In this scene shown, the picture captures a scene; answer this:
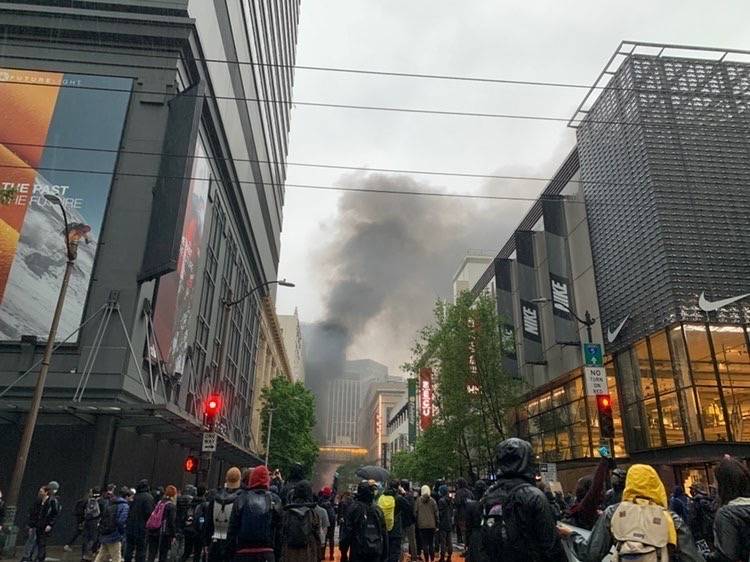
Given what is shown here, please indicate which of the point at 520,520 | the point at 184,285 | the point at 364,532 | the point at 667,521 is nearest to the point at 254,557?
the point at 364,532

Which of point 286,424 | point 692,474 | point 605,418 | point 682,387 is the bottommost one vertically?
point 692,474

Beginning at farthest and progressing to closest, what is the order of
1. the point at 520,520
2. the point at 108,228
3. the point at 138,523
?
the point at 108,228 → the point at 138,523 → the point at 520,520

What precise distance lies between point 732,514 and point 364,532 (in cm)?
385

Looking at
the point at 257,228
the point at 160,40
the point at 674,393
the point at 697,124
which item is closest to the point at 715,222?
the point at 697,124

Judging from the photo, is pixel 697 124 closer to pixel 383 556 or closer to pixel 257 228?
pixel 383 556

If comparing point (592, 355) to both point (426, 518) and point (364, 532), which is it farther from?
point (364, 532)

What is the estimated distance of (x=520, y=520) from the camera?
3.62 m

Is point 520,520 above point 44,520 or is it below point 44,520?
above

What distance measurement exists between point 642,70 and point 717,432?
670 inches

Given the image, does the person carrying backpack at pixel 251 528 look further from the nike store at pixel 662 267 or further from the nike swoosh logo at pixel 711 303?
the nike swoosh logo at pixel 711 303

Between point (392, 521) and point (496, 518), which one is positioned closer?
point (496, 518)

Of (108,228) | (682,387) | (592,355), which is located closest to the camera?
(592,355)

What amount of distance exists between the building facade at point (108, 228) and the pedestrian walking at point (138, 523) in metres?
4.72

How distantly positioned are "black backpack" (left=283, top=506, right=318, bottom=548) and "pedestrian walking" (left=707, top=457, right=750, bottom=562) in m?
4.28
